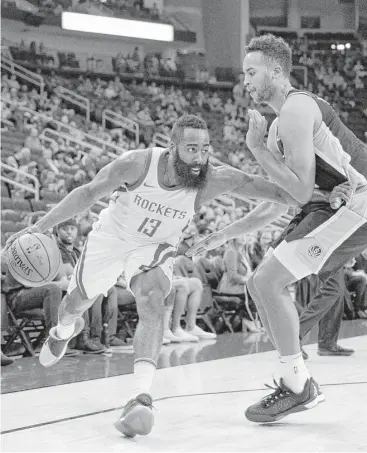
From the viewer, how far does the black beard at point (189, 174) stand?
3.32 metres

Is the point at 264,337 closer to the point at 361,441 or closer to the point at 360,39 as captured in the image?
the point at 361,441

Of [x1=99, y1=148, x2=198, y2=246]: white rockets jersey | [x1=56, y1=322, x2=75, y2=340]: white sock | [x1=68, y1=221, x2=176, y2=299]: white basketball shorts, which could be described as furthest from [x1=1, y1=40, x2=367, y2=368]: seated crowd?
[x1=99, y1=148, x2=198, y2=246]: white rockets jersey

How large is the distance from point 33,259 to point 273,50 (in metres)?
1.90

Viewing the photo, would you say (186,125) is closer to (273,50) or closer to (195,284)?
(273,50)

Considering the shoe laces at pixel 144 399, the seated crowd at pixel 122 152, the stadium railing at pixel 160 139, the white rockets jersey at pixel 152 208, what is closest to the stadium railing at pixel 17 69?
the seated crowd at pixel 122 152

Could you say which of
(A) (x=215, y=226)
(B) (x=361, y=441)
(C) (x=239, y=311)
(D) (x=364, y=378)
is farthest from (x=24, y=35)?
(B) (x=361, y=441)

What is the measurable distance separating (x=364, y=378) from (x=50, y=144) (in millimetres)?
9560

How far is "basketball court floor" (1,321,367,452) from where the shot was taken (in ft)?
9.30

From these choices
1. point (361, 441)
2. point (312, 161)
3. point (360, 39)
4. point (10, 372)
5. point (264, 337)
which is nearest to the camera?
point (361, 441)

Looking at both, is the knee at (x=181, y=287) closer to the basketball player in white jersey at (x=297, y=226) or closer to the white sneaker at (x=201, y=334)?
the white sneaker at (x=201, y=334)

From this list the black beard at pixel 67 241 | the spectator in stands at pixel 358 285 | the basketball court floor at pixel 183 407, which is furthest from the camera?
the spectator in stands at pixel 358 285

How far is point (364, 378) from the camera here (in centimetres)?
461

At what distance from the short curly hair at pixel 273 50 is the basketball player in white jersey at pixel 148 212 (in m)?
0.40

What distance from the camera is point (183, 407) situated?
3.62m
